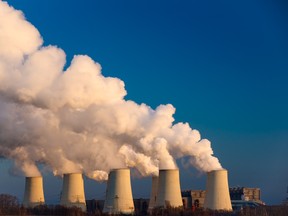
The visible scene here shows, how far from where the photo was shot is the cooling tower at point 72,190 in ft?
119

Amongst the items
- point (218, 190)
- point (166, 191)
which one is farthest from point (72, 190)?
point (218, 190)

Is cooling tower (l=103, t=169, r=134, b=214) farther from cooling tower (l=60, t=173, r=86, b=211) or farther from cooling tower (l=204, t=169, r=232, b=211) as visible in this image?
cooling tower (l=204, t=169, r=232, b=211)

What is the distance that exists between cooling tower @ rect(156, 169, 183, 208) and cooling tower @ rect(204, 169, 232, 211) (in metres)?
1.87

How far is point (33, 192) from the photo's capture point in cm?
3775

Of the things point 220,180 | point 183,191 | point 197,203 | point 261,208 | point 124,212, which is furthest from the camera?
point 183,191

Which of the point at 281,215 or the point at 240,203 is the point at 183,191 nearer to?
the point at 240,203

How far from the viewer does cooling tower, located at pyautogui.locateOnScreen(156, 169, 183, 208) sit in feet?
103

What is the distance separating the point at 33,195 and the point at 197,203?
Result: 41.3 feet

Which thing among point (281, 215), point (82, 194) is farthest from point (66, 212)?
point (281, 215)

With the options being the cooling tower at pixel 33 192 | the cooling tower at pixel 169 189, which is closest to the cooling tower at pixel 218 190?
the cooling tower at pixel 169 189

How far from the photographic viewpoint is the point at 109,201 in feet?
107

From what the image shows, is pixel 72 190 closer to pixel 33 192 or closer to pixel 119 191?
pixel 33 192

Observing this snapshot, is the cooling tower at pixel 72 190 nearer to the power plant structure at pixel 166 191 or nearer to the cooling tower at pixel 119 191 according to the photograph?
the power plant structure at pixel 166 191

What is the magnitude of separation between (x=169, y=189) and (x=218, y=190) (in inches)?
113
